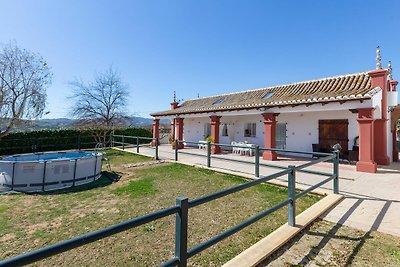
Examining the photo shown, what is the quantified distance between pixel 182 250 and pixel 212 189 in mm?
4602

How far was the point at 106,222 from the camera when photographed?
4.54 m

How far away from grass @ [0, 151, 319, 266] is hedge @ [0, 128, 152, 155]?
9.55 m

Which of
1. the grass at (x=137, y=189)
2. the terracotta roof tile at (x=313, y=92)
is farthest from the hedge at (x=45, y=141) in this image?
the grass at (x=137, y=189)

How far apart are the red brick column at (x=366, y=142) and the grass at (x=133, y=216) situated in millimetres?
4488

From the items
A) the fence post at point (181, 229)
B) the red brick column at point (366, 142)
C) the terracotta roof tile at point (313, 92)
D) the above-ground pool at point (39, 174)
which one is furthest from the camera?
the terracotta roof tile at point (313, 92)

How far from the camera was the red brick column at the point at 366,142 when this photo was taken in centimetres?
833

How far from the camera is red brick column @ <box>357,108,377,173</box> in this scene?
8328 millimetres

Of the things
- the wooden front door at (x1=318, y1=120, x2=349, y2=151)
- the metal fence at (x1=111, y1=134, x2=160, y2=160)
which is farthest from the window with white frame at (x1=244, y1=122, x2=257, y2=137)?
the metal fence at (x1=111, y1=134, x2=160, y2=160)

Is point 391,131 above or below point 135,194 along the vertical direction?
above

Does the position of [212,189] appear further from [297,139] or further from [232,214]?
[297,139]

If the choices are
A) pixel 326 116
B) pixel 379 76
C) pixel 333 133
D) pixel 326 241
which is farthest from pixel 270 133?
pixel 326 241

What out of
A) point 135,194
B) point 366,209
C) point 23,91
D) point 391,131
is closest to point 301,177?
point 366,209

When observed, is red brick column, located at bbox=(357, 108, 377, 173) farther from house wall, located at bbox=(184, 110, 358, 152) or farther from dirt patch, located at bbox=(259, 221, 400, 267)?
dirt patch, located at bbox=(259, 221, 400, 267)

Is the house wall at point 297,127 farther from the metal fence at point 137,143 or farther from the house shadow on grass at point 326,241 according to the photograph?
the house shadow on grass at point 326,241
